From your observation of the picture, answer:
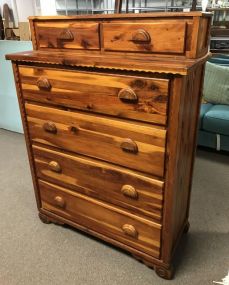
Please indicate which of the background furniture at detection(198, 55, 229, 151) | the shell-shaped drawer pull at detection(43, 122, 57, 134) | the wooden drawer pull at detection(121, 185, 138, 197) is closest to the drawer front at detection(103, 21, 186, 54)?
the shell-shaped drawer pull at detection(43, 122, 57, 134)

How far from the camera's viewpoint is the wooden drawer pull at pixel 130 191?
3.90 ft

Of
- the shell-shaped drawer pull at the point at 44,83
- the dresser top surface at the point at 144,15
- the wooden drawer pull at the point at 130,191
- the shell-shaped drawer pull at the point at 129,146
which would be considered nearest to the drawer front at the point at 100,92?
the shell-shaped drawer pull at the point at 44,83

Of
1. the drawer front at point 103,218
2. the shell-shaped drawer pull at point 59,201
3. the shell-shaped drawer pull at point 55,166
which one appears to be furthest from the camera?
the shell-shaped drawer pull at point 59,201

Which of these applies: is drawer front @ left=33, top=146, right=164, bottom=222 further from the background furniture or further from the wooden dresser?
the background furniture

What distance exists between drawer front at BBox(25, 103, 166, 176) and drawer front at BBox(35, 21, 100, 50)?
289 mm

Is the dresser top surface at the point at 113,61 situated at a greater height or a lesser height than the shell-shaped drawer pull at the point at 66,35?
lesser

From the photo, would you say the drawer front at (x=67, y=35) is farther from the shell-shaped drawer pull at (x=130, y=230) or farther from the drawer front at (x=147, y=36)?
the shell-shaped drawer pull at (x=130, y=230)

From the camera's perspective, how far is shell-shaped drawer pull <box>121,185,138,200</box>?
3.90ft

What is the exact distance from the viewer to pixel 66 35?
1.17 m

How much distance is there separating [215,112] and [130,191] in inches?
56.4

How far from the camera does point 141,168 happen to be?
1.12m

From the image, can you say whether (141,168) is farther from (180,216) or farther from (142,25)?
(142,25)

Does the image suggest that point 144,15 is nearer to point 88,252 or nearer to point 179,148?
point 179,148

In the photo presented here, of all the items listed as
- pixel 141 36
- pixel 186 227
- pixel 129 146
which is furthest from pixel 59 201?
pixel 141 36
